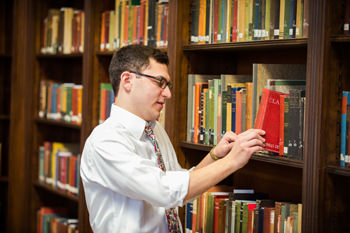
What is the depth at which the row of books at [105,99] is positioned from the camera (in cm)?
303

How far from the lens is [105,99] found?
10.0 feet

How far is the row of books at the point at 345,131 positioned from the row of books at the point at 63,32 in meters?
2.00

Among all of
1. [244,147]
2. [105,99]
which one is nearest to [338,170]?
[244,147]

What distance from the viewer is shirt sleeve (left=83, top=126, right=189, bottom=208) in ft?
5.29

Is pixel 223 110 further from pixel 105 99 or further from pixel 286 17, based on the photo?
pixel 105 99

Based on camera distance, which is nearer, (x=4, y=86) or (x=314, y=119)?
(x=314, y=119)

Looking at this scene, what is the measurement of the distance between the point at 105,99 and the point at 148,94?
4.10ft

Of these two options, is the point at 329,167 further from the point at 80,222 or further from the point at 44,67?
the point at 44,67

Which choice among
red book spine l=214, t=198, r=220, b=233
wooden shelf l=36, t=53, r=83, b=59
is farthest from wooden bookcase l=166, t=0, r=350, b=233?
wooden shelf l=36, t=53, r=83, b=59

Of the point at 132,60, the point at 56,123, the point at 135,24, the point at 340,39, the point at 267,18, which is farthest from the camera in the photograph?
the point at 56,123

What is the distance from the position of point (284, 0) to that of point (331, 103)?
0.49 meters

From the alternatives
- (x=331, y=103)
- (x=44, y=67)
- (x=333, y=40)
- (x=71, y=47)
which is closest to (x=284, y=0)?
(x=333, y=40)

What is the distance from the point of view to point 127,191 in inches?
65.4

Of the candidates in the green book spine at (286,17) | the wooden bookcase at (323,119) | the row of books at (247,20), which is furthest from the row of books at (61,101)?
the green book spine at (286,17)
